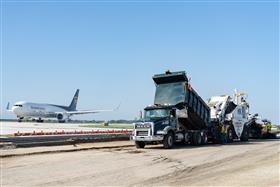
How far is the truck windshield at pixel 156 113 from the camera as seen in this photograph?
874 inches

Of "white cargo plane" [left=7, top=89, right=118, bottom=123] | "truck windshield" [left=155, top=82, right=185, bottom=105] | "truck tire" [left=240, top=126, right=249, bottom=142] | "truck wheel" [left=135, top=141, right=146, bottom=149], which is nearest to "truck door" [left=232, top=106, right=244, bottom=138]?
"truck tire" [left=240, top=126, right=249, bottom=142]

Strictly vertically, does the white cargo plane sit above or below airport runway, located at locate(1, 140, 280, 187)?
above

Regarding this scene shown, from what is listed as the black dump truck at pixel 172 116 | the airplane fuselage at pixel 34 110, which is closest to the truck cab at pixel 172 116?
the black dump truck at pixel 172 116

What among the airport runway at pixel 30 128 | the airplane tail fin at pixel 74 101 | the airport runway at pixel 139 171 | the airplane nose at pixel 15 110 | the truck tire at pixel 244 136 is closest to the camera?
the airport runway at pixel 139 171

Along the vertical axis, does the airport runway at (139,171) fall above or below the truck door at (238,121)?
below

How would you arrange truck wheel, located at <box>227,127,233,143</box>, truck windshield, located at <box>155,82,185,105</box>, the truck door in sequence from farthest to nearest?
the truck door → truck wheel, located at <box>227,127,233,143</box> → truck windshield, located at <box>155,82,185,105</box>

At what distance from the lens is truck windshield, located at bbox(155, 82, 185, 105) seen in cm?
2280

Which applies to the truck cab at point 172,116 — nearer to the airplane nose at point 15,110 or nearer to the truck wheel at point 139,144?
the truck wheel at point 139,144

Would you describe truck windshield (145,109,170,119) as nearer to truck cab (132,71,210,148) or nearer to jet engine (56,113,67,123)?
truck cab (132,71,210,148)

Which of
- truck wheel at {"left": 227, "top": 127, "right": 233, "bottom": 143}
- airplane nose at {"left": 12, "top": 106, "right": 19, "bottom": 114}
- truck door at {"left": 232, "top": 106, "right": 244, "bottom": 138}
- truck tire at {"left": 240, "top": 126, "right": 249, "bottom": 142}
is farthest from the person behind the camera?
airplane nose at {"left": 12, "top": 106, "right": 19, "bottom": 114}

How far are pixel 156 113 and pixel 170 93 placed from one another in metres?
1.64

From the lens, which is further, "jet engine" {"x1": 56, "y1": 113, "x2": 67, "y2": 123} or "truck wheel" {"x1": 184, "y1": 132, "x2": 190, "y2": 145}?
"jet engine" {"x1": 56, "y1": 113, "x2": 67, "y2": 123}

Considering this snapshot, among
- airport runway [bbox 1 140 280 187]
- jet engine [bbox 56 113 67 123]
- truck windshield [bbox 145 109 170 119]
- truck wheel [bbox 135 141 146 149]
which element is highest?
jet engine [bbox 56 113 67 123]

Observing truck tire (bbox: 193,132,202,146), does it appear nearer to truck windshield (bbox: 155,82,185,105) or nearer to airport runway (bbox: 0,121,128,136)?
truck windshield (bbox: 155,82,185,105)
